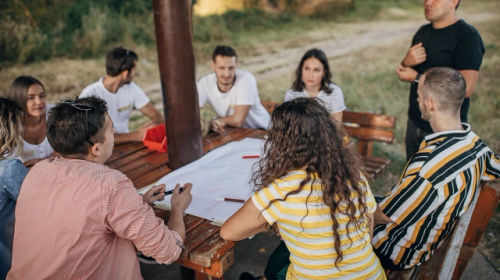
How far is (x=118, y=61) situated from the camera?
3.49m

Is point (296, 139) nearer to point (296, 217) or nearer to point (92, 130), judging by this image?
point (296, 217)

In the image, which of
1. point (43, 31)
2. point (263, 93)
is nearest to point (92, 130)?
point (263, 93)

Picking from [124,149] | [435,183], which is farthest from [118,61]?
[435,183]

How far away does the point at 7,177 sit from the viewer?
1.80 m

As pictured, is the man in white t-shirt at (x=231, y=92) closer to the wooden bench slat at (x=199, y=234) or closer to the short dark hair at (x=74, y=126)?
the wooden bench slat at (x=199, y=234)

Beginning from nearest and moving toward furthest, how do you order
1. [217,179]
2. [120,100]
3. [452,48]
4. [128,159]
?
[217,179]
[128,159]
[452,48]
[120,100]

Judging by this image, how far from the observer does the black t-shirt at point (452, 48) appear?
2.80m

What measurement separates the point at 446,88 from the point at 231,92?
2185 millimetres

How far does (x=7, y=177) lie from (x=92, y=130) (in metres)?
0.56

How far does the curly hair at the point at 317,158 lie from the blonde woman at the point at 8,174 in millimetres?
1166

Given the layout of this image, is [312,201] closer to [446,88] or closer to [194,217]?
[194,217]

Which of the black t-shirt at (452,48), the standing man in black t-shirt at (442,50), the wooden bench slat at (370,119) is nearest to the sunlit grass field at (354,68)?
the wooden bench slat at (370,119)

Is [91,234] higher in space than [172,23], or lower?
lower

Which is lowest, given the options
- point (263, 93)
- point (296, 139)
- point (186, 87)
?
point (263, 93)
